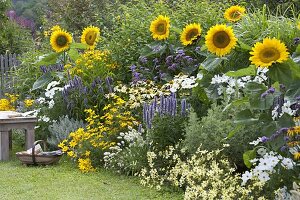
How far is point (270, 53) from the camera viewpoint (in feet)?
16.2

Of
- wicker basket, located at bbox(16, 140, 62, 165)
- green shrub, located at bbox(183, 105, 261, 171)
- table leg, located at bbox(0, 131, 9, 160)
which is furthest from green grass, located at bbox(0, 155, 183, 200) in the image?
green shrub, located at bbox(183, 105, 261, 171)

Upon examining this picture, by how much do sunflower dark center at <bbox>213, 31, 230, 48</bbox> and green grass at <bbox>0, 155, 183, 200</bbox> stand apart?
1.51m

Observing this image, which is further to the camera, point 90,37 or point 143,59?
point 90,37

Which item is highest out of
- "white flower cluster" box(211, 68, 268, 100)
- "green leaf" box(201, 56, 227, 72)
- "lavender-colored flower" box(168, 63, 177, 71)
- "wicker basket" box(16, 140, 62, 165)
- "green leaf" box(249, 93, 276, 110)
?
"lavender-colored flower" box(168, 63, 177, 71)

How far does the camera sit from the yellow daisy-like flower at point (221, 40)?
19.6 feet

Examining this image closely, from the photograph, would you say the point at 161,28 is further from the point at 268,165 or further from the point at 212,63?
the point at 268,165

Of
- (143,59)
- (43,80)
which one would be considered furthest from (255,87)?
(43,80)

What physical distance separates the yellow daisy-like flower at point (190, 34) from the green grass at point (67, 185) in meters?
1.98

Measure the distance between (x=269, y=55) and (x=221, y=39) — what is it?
3.79 ft

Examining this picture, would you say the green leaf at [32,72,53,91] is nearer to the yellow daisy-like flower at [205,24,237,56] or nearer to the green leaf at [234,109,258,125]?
the yellow daisy-like flower at [205,24,237,56]

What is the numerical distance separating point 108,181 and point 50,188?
65 centimetres

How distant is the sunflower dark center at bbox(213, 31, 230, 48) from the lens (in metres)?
5.99

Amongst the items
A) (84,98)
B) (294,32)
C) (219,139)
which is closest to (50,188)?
(219,139)

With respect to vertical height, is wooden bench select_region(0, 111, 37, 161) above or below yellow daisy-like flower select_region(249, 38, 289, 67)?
below
